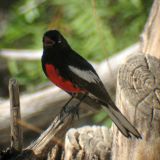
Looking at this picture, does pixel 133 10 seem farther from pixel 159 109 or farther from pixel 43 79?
pixel 159 109

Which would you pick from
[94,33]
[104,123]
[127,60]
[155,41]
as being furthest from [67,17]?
[127,60]

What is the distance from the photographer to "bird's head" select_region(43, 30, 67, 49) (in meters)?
3.52

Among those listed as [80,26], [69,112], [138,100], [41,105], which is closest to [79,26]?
[80,26]

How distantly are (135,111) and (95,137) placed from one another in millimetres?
394

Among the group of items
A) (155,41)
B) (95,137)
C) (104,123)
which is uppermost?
(155,41)

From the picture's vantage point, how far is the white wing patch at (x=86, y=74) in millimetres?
3602

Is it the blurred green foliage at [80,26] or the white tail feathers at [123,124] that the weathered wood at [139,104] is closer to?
the white tail feathers at [123,124]

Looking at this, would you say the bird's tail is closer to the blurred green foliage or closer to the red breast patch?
the red breast patch

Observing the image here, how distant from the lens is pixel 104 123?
22.3 feet

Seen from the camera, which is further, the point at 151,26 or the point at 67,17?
the point at 67,17

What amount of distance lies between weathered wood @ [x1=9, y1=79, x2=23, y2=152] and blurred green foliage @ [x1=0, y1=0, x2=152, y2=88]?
11.0 ft

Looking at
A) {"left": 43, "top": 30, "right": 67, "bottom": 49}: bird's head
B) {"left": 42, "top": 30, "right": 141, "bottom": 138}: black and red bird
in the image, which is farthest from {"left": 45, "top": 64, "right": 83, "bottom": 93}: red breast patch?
{"left": 43, "top": 30, "right": 67, "bottom": 49}: bird's head

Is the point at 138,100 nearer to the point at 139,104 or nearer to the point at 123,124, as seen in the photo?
the point at 139,104

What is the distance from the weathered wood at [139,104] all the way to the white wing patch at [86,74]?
0.13 metres
